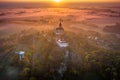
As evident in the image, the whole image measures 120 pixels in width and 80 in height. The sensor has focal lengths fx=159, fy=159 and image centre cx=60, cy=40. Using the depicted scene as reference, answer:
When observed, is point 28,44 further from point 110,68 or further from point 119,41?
point 119,41

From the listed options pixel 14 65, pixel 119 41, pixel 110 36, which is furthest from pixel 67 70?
pixel 110 36

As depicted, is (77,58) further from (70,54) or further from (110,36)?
(110,36)

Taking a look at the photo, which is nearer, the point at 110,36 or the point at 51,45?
the point at 51,45

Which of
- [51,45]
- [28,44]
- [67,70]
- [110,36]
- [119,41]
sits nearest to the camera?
[67,70]

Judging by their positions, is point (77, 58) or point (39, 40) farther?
point (39, 40)

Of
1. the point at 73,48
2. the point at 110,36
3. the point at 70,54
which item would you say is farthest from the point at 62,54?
the point at 110,36

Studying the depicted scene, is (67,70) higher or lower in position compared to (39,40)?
lower

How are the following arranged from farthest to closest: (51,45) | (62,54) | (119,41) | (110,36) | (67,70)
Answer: (110,36)
(119,41)
(51,45)
(62,54)
(67,70)

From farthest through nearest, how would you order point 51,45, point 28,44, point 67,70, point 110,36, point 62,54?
point 110,36
point 28,44
point 51,45
point 62,54
point 67,70

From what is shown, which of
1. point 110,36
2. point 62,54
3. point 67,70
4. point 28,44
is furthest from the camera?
point 110,36
